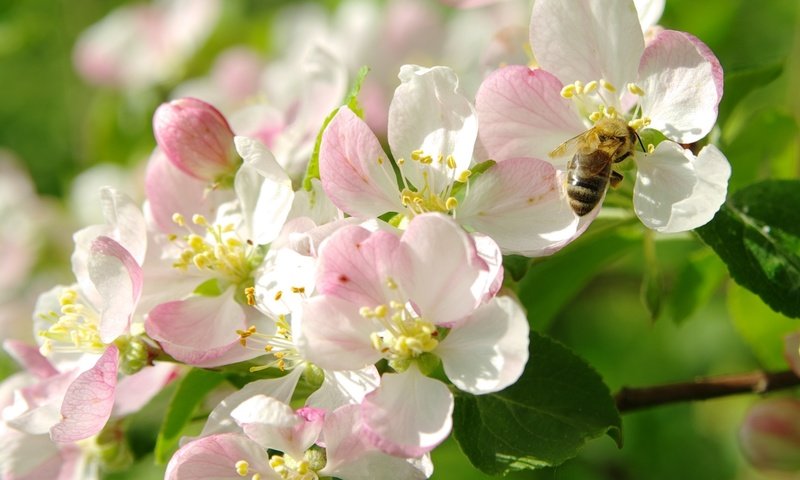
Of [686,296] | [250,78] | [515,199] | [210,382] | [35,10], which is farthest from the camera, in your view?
[35,10]

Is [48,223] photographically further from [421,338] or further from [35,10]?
[421,338]

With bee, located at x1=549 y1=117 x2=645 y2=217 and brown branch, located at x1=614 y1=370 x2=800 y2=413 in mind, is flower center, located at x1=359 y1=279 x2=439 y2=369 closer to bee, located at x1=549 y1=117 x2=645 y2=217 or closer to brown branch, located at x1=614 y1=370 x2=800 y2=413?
bee, located at x1=549 y1=117 x2=645 y2=217

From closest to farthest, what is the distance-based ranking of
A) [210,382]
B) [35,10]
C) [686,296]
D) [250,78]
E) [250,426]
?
[250,426] → [210,382] → [686,296] → [250,78] → [35,10]

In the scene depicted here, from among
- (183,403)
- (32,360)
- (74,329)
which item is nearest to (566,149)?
(183,403)

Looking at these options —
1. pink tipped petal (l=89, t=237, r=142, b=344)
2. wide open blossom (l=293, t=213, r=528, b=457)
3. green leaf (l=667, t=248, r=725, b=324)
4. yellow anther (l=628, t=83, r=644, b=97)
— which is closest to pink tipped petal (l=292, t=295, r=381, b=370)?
wide open blossom (l=293, t=213, r=528, b=457)

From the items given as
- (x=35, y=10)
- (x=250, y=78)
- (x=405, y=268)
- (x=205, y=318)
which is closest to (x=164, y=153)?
(x=205, y=318)

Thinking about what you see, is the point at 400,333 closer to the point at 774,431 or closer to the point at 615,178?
the point at 615,178

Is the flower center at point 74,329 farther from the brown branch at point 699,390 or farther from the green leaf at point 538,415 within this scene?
the brown branch at point 699,390

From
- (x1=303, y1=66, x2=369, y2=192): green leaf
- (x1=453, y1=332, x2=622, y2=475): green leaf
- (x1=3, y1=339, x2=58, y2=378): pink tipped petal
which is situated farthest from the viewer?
(x1=3, y1=339, x2=58, y2=378): pink tipped petal
